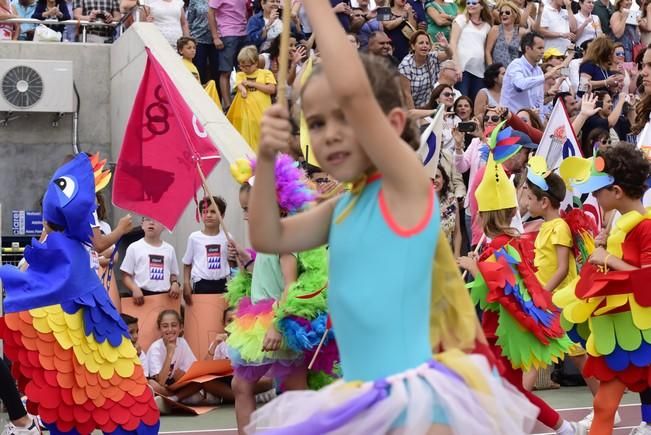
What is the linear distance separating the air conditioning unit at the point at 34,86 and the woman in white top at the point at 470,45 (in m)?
4.76

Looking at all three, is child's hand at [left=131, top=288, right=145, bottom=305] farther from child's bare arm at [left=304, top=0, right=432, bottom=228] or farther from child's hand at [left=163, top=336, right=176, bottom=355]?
child's bare arm at [left=304, top=0, right=432, bottom=228]

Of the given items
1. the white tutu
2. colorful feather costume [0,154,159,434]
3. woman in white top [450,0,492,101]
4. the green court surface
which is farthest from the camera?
woman in white top [450,0,492,101]

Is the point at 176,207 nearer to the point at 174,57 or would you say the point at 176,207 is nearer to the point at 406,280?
the point at 174,57

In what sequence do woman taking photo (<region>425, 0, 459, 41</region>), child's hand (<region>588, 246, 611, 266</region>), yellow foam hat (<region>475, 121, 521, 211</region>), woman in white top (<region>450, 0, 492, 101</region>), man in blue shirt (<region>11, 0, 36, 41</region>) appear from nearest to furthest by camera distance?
child's hand (<region>588, 246, 611, 266</region>)
yellow foam hat (<region>475, 121, 521, 211</region>)
man in blue shirt (<region>11, 0, 36, 41</region>)
woman in white top (<region>450, 0, 492, 101</region>)
woman taking photo (<region>425, 0, 459, 41</region>)

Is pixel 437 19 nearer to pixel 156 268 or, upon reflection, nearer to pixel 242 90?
pixel 242 90

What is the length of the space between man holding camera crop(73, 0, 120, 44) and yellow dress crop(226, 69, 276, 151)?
99.2 inches

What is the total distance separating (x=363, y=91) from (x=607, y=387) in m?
4.88

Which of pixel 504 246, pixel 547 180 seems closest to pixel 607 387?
pixel 504 246

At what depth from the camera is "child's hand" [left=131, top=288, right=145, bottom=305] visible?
408 inches

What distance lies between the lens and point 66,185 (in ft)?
25.0

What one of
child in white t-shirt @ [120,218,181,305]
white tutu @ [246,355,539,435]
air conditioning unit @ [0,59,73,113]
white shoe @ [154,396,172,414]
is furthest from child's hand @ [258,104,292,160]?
air conditioning unit @ [0,59,73,113]

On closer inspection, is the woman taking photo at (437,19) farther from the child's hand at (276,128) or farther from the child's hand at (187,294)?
the child's hand at (276,128)

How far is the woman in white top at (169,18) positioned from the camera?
15.1 meters

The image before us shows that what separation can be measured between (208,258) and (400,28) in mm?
5778
